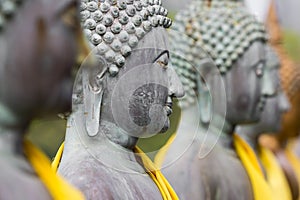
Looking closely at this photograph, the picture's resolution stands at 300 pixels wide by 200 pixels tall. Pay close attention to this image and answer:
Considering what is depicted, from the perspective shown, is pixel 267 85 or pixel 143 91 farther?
pixel 267 85

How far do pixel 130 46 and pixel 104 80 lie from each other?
9 centimetres

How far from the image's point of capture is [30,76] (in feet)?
4.91

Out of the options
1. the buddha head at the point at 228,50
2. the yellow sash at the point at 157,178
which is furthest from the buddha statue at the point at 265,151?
the yellow sash at the point at 157,178

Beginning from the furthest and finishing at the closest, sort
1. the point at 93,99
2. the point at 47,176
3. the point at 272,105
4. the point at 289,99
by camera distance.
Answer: the point at 289,99, the point at 272,105, the point at 93,99, the point at 47,176

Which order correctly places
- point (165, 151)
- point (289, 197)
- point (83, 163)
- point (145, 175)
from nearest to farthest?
1. point (83, 163)
2. point (145, 175)
3. point (165, 151)
4. point (289, 197)

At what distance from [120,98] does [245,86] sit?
1079 mm

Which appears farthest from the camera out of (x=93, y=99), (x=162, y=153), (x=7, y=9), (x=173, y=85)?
(x=162, y=153)

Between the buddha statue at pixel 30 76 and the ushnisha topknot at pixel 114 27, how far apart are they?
21.8 inches

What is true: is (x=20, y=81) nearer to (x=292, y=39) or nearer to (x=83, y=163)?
(x=83, y=163)

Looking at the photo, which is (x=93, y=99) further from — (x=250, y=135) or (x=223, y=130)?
(x=250, y=135)

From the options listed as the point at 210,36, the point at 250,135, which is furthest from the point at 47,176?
the point at 250,135

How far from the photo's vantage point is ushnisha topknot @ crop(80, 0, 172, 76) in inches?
84.1

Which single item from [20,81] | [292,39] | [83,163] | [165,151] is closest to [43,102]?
[20,81]

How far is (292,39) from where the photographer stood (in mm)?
9781
